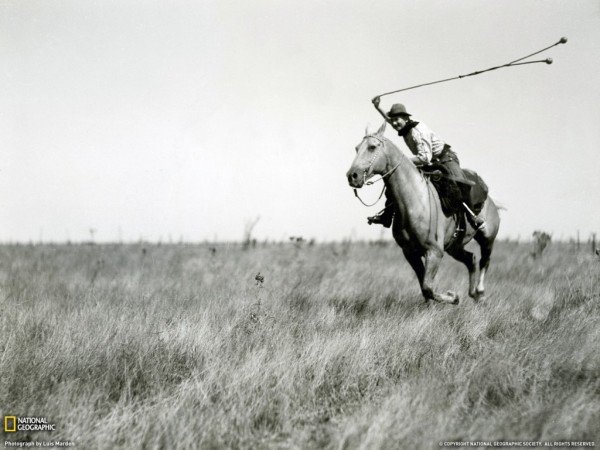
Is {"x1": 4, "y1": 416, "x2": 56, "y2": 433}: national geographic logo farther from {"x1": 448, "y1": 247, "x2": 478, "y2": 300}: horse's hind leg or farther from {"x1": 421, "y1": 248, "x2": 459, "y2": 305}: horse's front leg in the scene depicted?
{"x1": 448, "y1": 247, "x2": 478, "y2": 300}: horse's hind leg

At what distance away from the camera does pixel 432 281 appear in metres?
5.77

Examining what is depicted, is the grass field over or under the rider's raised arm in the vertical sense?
under

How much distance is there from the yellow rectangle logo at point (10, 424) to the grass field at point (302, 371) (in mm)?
113

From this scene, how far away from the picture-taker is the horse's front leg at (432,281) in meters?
5.64

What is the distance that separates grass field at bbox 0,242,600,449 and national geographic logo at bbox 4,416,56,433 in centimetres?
5

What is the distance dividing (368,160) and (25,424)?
14.0 ft

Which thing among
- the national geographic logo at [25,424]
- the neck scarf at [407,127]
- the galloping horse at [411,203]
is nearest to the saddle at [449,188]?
the galloping horse at [411,203]

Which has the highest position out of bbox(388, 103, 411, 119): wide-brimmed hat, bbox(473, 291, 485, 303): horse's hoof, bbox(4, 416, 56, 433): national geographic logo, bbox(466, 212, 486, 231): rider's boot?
bbox(388, 103, 411, 119): wide-brimmed hat

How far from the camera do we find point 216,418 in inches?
116

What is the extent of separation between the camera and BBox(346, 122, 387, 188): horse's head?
5.21 metres

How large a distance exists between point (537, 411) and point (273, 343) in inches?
92.2

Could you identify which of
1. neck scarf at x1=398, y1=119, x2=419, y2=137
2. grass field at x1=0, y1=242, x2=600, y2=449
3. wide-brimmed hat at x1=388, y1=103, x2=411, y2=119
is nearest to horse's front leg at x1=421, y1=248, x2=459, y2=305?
grass field at x1=0, y1=242, x2=600, y2=449

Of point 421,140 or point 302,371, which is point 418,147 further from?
point 302,371

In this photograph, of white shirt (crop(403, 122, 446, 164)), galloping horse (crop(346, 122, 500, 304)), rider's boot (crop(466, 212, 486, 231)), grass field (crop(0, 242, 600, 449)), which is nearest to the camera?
grass field (crop(0, 242, 600, 449))
